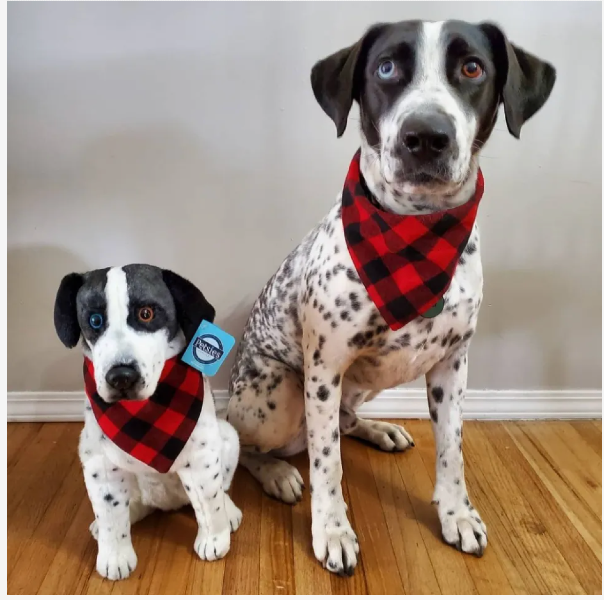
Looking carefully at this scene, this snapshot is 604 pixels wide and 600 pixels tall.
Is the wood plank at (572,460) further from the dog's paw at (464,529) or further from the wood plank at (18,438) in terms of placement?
the wood plank at (18,438)

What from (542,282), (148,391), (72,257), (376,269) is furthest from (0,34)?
(542,282)

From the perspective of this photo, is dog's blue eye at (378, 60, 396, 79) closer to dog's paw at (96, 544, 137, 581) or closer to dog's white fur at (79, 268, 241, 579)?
dog's white fur at (79, 268, 241, 579)

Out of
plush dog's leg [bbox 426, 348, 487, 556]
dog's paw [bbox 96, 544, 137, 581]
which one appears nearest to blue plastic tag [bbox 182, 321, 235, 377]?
dog's paw [bbox 96, 544, 137, 581]

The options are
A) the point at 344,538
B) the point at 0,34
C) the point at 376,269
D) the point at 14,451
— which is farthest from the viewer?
the point at 14,451

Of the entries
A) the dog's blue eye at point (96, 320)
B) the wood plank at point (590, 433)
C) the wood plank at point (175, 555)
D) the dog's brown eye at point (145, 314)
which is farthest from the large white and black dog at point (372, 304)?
the wood plank at point (590, 433)

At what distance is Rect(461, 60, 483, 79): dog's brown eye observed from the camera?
1.27 metres

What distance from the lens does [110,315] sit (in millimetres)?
1284

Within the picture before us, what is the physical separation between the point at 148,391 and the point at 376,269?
23.1 inches

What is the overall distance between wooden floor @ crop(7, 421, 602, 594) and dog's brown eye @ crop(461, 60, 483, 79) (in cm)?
121

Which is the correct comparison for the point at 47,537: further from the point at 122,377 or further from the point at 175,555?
the point at 122,377

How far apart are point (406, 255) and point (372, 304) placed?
0.14 meters

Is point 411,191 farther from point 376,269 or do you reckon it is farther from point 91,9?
point 91,9

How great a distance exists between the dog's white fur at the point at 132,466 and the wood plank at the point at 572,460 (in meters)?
1.12

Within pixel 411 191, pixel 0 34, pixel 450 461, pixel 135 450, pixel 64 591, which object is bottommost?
pixel 64 591
